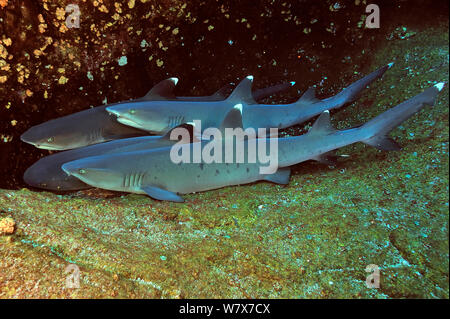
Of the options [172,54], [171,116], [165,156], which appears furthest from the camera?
[172,54]

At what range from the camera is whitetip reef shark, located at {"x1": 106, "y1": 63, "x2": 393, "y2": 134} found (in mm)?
3303

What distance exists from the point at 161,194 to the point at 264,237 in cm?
108

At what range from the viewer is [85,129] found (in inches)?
133

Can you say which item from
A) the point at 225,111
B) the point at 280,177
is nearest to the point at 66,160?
the point at 225,111

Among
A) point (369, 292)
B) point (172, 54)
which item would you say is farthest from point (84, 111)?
point (369, 292)

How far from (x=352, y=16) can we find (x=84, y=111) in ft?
11.7

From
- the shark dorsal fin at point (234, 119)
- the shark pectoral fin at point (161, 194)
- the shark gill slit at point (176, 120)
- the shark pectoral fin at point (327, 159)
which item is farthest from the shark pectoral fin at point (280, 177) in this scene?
the shark gill slit at point (176, 120)

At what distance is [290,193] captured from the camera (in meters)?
2.63

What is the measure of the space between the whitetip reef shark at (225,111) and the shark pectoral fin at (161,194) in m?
0.92

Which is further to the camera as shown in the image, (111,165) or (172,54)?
(172,54)

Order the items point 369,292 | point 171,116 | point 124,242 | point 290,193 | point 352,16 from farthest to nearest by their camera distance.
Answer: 1. point 352,16
2. point 171,116
3. point 290,193
4. point 124,242
5. point 369,292

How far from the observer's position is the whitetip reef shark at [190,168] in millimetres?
2754

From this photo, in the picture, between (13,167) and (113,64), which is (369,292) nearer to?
(113,64)

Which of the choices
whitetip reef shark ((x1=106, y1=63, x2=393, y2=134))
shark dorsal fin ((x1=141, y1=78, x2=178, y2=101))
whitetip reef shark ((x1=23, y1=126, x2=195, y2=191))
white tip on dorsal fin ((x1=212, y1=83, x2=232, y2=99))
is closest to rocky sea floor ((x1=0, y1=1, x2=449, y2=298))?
whitetip reef shark ((x1=23, y1=126, x2=195, y2=191))
